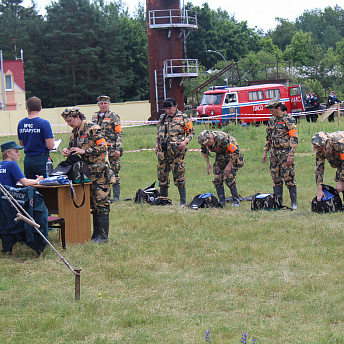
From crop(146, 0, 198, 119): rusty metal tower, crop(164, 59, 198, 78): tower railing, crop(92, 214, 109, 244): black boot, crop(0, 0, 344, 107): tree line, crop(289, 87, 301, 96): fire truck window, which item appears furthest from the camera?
crop(0, 0, 344, 107): tree line

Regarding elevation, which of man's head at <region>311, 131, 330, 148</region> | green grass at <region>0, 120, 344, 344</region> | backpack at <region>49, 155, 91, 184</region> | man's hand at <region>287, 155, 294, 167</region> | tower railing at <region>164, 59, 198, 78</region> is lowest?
green grass at <region>0, 120, 344, 344</region>

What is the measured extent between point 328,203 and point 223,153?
215cm

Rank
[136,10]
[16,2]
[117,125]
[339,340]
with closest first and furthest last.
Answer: [339,340]
[117,125]
[16,2]
[136,10]

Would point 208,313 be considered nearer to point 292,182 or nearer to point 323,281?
point 323,281

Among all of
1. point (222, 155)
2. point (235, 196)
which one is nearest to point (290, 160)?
point (222, 155)

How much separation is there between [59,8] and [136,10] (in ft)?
93.2

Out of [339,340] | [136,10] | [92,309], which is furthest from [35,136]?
[136,10]

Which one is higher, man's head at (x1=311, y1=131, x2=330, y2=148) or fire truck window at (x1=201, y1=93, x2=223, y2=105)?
fire truck window at (x1=201, y1=93, x2=223, y2=105)

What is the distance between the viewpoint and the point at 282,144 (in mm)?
9273

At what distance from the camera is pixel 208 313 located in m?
4.75

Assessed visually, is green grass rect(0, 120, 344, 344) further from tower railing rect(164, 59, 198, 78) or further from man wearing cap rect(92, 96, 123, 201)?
tower railing rect(164, 59, 198, 78)

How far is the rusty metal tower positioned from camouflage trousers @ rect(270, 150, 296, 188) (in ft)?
84.2

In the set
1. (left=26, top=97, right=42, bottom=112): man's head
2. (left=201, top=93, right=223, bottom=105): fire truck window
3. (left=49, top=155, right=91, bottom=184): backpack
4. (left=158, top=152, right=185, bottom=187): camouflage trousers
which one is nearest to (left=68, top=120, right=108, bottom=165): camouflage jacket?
(left=49, top=155, right=91, bottom=184): backpack

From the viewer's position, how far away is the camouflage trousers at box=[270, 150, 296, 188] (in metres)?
9.27
